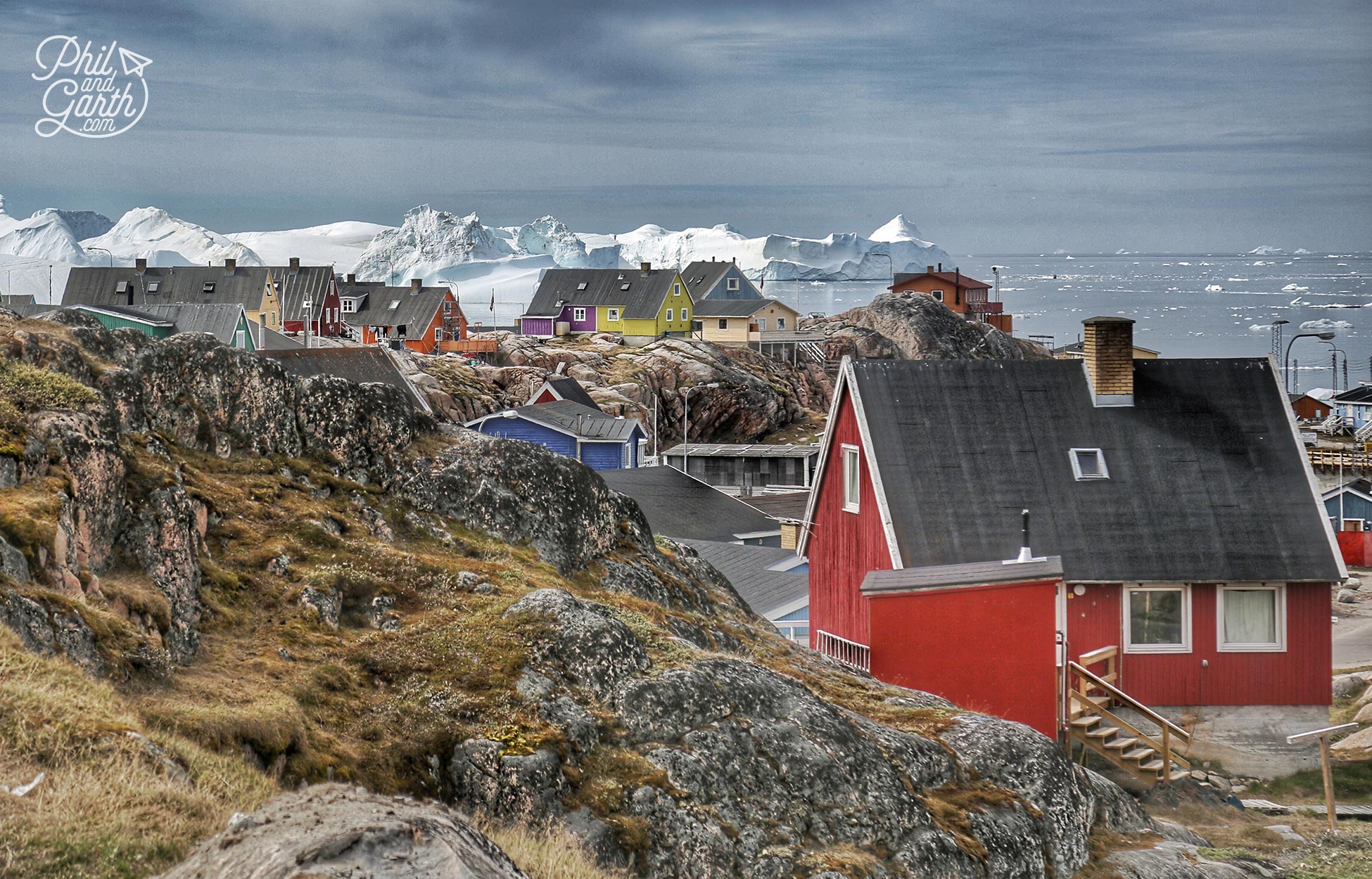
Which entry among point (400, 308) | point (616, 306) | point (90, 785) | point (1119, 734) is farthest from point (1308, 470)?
point (616, 306)

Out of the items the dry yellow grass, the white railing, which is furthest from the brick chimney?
the dry yellow grass

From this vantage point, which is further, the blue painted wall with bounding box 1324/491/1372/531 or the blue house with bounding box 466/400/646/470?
the blue house with bounding box 466/400/646/470

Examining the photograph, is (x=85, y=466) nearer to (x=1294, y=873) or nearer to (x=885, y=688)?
(x=885, y=688)

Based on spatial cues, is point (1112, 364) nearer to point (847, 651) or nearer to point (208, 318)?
point (847, 651)

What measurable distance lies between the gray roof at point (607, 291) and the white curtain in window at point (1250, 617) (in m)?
88.7

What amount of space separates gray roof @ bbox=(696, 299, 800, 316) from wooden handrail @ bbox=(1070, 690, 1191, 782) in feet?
297

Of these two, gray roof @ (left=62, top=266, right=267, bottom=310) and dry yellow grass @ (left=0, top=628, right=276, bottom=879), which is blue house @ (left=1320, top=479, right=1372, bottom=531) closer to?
dry yellow grass @ (left=0, top=628, right=276, bottom=879)

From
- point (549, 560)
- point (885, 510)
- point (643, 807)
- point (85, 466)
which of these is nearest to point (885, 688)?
point (549, 560)

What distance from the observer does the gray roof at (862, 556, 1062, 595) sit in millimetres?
19812

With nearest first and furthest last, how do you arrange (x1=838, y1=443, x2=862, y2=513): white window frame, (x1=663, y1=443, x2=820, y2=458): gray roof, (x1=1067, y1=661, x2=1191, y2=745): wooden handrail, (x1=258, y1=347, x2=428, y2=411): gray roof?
(x1=1067, y1=661, x2=1191, y2=745): wooden handrail, (x1=838, y1=443, x2=862, y2=513): white window frame, (x1=258, y1=347, x2=428, y2=411): gray roof, (x1=663, y1=443, x2=820, y2=458): gray roof

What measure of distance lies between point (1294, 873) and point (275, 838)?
13485 millimetres

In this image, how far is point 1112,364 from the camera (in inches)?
998

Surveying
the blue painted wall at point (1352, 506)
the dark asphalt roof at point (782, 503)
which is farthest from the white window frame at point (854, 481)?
the blue painted wall at point (1352, 506)

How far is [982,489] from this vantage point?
24.3 metres
